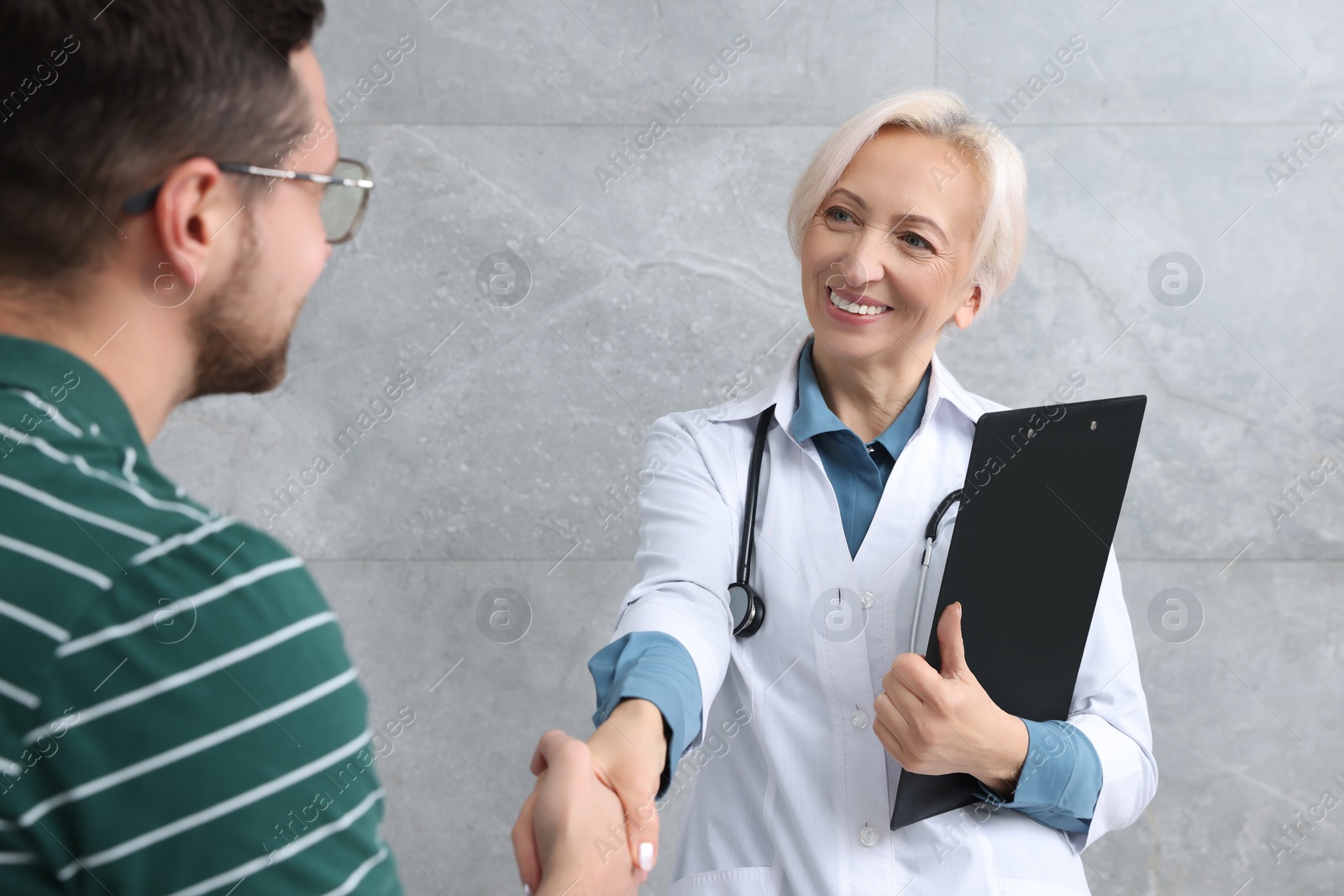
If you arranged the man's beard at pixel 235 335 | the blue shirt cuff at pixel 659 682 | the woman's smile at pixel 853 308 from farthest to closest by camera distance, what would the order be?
the woman's smile at pixel 853 308 → the blue shirt cuff at pixel 659 682 → the man's beard at pixel 235 335

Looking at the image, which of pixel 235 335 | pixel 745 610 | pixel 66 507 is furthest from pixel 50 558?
pixel 745 610

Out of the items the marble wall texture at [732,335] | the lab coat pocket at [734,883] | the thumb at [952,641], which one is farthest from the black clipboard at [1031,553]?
the marble wall texture at [732,335]

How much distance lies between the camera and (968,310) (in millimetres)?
1471

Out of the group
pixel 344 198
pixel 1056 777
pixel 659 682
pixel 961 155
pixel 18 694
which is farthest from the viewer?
pixel 961 155

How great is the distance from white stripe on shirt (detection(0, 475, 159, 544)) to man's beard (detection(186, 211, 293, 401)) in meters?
0.20

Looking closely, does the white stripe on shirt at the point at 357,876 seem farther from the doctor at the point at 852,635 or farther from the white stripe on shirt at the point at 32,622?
the doctor at the point at 852,635

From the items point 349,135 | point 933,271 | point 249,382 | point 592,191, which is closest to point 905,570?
point 933,271

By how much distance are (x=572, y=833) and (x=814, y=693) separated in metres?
0.39

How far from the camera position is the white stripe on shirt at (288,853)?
55 cm

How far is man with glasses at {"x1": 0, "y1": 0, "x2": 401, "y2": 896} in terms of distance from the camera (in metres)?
0.54

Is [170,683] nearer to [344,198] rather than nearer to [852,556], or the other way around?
[344,198]

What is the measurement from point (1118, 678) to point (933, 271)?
0.57 meters

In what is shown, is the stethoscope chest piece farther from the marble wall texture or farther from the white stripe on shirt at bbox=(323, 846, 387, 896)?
the marble wall texture

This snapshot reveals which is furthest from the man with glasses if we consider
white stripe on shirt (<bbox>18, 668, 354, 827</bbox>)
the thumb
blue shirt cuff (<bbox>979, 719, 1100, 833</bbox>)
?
blue shirt cuff (<bbox>979, 719, 1100, 833</bbox>)
